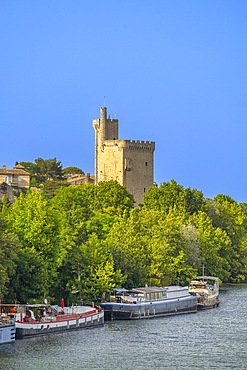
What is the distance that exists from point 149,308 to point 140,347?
16.9m

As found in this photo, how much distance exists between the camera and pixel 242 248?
127 meters

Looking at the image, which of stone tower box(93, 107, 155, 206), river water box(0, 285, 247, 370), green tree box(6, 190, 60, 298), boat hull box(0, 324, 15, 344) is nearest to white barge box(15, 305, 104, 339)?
river water box(0, 285, 247, 370)

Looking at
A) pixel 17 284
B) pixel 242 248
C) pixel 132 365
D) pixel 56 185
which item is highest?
pixel 56 185

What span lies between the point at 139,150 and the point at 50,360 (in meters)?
83.1

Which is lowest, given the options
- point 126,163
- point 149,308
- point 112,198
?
point 149,308

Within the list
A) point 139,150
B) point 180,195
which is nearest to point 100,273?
point 180,195

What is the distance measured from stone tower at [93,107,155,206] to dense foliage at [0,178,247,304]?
6847mm

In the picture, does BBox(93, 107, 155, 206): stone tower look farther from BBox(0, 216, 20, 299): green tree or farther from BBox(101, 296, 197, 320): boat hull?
BBox(0, 216, 20, 299): green tree

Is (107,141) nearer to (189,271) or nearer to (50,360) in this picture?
(189,271)

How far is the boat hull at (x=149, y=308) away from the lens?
76.1 metres

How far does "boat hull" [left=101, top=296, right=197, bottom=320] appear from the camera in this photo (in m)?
76.1

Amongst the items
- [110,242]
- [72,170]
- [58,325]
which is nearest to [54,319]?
[58,325]

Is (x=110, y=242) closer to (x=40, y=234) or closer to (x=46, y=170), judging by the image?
(x=40, y=234)

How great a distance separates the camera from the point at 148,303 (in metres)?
78.9
